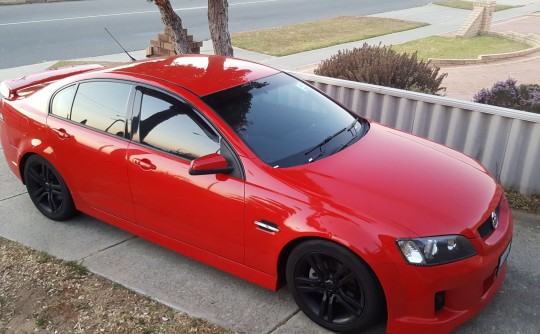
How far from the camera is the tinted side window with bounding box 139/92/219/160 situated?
3779 mm

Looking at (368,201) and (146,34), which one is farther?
(146,34)

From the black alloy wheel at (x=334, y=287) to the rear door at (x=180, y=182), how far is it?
0.48 metres

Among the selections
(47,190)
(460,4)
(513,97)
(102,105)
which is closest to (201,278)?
(102,105)

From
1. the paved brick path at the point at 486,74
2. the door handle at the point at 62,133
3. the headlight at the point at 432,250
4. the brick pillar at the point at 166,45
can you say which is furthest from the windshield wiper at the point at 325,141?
the paved brick path at the point at 486,74

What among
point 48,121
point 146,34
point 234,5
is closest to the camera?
point 48,121

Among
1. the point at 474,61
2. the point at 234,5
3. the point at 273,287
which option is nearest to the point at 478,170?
the point at 273,287

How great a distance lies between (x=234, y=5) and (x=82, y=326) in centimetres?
2266

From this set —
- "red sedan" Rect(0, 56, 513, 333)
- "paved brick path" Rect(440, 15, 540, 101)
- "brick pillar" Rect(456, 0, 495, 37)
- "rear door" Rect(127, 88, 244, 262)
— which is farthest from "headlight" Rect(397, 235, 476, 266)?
"brick pillar" Rect(456, 0, 495, 37)

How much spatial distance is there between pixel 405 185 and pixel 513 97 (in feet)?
12.2

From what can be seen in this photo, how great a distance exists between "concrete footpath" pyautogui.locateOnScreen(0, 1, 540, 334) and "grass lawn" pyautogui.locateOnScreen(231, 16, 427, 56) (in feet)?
30.9

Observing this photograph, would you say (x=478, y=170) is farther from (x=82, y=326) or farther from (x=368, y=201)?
(x=82, y=326)

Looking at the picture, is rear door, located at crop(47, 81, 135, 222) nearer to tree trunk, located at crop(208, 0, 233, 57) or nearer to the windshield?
the windshield

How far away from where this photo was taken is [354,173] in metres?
3.56

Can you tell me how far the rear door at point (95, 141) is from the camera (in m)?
4.22
